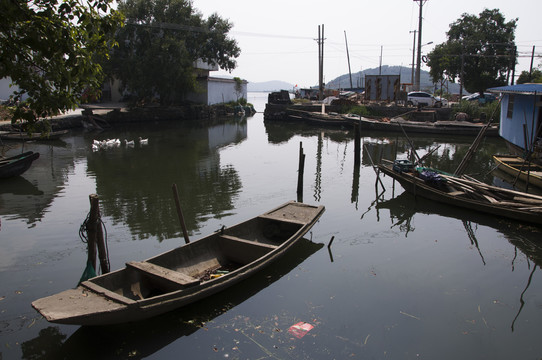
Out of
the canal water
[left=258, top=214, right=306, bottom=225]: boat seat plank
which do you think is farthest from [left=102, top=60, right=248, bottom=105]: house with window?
[left=258, top=214, right=306, bottom=225]: boat seat plank

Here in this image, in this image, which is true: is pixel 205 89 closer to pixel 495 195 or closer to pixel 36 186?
pixel 36 186

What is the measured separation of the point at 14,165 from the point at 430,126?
27.7 m

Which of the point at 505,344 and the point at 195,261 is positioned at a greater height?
the point at 195,261

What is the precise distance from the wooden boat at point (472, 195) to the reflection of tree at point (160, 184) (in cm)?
583

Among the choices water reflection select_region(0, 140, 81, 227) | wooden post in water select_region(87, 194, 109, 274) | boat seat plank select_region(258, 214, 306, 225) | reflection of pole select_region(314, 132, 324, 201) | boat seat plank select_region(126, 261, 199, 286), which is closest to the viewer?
boat seat plank select_region(126, 261, 199, 286)

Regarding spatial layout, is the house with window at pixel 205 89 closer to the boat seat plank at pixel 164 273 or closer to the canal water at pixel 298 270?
the canal water at pixel 298 270

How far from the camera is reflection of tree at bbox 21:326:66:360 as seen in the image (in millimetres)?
6188

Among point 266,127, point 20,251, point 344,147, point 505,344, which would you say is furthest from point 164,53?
point 505,344

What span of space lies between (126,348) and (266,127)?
34.4 metres

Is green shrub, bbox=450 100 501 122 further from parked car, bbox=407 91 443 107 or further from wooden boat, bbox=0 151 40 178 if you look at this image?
wooden boat, bbox=0 151 40 178

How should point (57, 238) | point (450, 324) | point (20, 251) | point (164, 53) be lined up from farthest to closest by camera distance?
point (164, 53), point (57, 238), point (20, 251), point (450, 324)

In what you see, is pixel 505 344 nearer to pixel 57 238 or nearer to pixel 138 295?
pixel 138 295

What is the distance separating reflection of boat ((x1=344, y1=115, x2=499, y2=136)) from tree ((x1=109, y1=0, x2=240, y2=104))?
1544cm

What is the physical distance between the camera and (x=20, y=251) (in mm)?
9727
